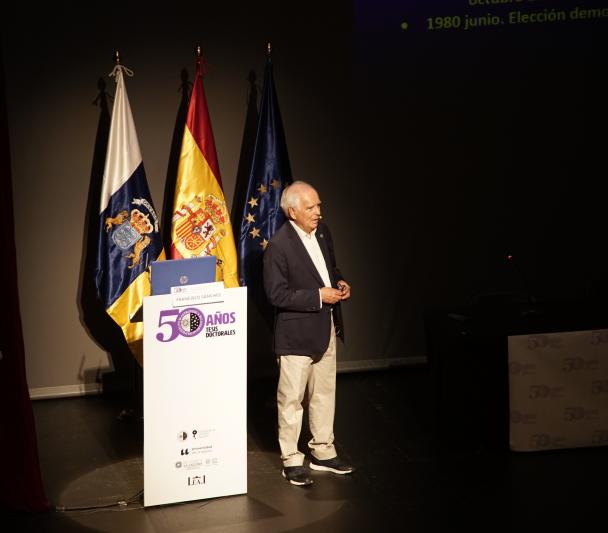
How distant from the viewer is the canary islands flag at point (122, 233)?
18.9 feet

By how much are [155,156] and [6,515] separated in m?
2.58

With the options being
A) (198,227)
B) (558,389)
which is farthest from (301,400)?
(198,227)

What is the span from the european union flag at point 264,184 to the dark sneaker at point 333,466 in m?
1.34

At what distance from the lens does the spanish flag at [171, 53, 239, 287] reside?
589 centimetres

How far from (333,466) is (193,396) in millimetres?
965

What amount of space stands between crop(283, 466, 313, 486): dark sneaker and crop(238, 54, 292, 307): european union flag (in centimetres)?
142

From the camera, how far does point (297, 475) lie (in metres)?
4.82

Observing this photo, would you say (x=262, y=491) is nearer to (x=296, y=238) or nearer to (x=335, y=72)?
(x=296, y=238)

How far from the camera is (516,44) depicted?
649 cm

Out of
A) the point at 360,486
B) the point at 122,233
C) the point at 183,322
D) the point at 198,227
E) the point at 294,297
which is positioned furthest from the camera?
the point at 198,227

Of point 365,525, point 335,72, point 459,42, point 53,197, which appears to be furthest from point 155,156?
point 365,525

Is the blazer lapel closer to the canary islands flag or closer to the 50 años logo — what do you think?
the 50 años logo

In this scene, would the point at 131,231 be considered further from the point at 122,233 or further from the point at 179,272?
the point at 179,272

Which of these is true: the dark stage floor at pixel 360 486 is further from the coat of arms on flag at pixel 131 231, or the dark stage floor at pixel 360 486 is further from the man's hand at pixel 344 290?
the coat of arms on flag at pixel 131 231
